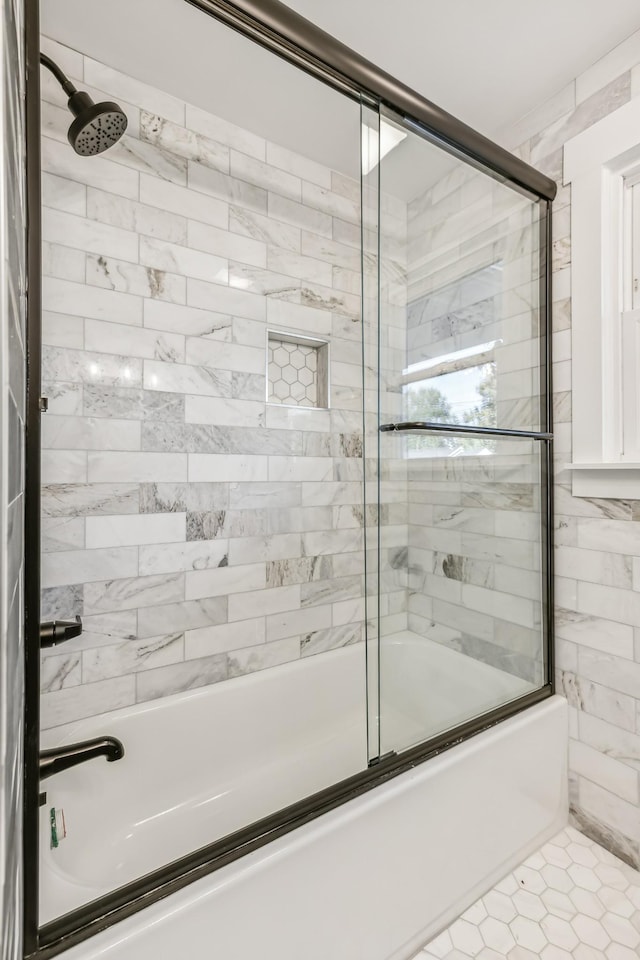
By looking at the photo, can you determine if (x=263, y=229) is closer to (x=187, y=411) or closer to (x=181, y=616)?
(x=187, y=411)

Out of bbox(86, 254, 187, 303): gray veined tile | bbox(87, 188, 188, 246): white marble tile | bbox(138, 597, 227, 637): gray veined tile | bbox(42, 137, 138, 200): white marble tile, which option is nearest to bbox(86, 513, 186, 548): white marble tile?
bbox(138, 597, 227, 637): gray veined tile

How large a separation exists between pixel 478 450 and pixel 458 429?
0.47 feet

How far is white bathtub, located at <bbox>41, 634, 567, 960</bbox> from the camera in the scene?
0.94 meters

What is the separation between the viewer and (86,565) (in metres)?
1.54

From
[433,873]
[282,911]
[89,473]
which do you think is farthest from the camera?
[89,473]

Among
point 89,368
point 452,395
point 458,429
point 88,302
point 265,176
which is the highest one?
point 265,176

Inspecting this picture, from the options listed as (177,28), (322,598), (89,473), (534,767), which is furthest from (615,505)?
(177,28)

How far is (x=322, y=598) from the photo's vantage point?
6.77 ft

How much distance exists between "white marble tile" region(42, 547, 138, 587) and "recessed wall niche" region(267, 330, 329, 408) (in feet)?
2.69

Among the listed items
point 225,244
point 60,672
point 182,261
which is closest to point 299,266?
point 225,244

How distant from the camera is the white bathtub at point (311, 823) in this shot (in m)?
0.94

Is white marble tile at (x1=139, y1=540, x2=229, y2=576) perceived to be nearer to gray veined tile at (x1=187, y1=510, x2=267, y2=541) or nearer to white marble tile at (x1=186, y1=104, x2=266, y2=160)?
gray veined tile at (x1=187, y1=510, x2=267, y2=541)

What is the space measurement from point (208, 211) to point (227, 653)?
5.45 ft

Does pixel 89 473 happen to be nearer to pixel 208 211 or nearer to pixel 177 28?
pixel 208 211
